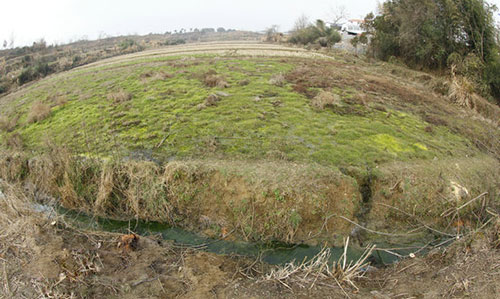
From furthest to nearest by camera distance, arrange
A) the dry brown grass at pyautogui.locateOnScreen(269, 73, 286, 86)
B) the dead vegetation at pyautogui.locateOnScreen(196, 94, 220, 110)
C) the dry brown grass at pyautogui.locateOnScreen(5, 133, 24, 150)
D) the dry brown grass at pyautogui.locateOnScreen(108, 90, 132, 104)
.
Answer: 1. the dry brown grass at pyautogui.locateOnScreen(269, 73, 286, 86)
2. the dry brown grass at pyautogui.locateOnScreen(108, 90, 132, 104)
3. the dead vegetation at pyautogui.locateOnScreen(196, 94, 220, 110)
4. the dry brown grass at pyautogui.locateOnScreen(5, 133, 24, 150)

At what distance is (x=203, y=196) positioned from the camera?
7.04m

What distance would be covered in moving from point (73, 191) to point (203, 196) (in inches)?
141

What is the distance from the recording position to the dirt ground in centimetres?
477

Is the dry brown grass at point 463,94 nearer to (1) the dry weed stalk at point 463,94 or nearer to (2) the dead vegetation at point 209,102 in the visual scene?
(1) the dry weed stalk at point 463,94

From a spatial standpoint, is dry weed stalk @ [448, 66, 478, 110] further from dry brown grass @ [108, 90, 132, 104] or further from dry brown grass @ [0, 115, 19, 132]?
dry brown grass @ [0, 115, 19, 132]

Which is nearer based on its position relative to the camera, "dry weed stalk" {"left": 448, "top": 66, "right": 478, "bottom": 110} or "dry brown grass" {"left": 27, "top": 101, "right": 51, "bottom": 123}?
"dry brown grass" {"left": 27, "top": 101, "right": 51, "bottom": 123}

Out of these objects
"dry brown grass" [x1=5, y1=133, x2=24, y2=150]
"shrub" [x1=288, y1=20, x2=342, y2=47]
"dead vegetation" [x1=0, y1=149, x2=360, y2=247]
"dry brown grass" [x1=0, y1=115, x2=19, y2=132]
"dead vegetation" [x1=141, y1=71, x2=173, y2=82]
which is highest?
"shrub" [x1=288, y1=20, x2=342, y2=47]

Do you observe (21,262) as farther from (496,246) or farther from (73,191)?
(496,246)

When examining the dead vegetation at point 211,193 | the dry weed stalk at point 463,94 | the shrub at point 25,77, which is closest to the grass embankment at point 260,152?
the dead vegetation at point 211,193

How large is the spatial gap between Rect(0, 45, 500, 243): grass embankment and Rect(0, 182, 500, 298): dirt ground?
1.16 meters

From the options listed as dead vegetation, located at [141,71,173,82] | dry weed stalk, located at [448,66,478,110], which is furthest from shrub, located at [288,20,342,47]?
dead vegetation, located at [141,71,173,82]

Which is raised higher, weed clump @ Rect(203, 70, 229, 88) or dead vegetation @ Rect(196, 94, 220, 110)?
weed clump @ Rect(203, 70, 229, 88)

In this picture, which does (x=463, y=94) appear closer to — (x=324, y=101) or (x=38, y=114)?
(x=324, y=101)

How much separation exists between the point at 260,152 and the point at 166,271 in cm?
411
